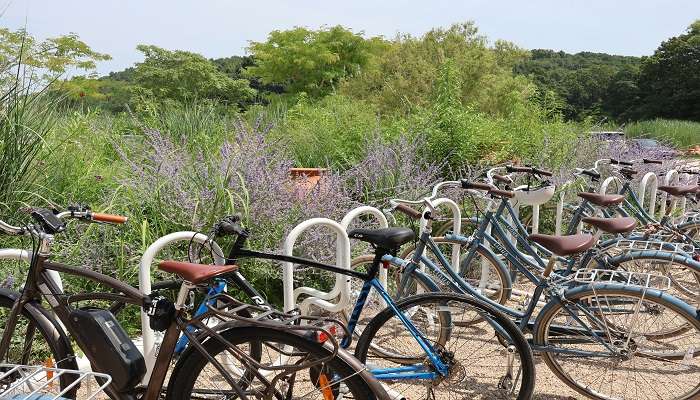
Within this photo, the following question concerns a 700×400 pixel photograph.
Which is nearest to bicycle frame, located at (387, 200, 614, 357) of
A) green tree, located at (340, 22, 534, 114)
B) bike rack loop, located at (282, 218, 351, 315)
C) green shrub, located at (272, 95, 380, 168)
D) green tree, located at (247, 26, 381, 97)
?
bike rack loop, located at (282, 218, 351, 315)

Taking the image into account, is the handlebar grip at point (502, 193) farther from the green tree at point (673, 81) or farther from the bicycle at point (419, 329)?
the green tree at point (673, 81)

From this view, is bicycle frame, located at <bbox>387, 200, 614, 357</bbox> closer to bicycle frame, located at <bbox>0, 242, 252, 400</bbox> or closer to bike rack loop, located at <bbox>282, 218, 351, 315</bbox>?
bike rack loop, located at <bbox>282, 218, 351, 315</bbox>

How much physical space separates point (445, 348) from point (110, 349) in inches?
56.1

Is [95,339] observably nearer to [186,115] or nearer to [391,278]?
[391,278]

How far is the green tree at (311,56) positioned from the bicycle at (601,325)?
21809 mm

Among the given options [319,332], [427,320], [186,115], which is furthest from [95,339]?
[186,115]

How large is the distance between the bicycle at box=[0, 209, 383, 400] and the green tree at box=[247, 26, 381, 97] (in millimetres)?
22436

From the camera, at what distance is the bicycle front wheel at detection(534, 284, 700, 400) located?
293 centimetres

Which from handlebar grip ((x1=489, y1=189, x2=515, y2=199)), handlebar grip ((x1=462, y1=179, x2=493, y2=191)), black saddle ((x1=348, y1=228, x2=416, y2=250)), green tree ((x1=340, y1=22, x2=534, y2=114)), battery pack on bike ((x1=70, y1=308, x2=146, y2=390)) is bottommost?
battery pack on bike ((x1=70, y1=308, x2=146, y2=390))

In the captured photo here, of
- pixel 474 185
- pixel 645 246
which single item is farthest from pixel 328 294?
pixel 645 246

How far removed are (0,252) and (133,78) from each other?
95.5ft

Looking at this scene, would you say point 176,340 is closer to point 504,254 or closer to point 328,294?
point 328,294

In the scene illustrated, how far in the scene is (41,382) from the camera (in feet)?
7.82

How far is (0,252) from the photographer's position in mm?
2562
